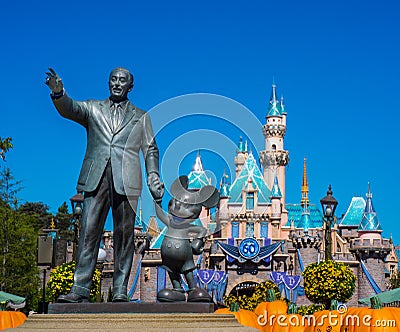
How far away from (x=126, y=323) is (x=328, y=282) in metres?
12.0

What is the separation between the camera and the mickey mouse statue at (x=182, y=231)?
9.12m

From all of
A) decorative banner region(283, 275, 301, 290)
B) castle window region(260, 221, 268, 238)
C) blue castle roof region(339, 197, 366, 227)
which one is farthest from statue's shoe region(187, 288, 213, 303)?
blue castle roof region(339, 197, 366, 227)

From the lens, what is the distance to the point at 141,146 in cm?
762

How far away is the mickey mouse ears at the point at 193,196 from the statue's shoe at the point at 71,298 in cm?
264

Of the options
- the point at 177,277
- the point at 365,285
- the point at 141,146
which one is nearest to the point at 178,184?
the point at 177,277

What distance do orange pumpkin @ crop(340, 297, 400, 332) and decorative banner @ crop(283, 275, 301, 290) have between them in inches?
1315

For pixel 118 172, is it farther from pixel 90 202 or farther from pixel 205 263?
pixel 205 263

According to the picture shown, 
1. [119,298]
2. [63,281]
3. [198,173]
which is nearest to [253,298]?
[63,281]

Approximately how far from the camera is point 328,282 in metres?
17.6

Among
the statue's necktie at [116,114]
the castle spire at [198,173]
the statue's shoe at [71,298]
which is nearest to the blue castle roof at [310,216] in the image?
the castle spire at [198,173]

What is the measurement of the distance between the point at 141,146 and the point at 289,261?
4143 centimetres

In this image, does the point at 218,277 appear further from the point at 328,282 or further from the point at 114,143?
the point at 114,143

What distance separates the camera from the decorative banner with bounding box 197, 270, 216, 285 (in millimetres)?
45000

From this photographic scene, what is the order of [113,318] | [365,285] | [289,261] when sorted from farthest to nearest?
[289,261]
[365,285]
[113,318]
